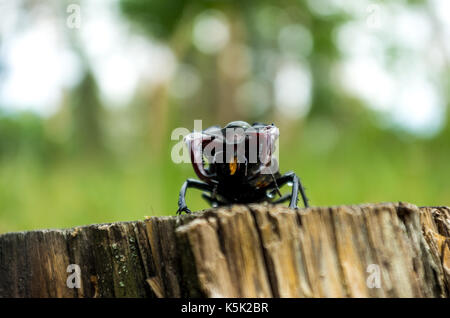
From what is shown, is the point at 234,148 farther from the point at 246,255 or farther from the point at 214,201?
the point at 246,255

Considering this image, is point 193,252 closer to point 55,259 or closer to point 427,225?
point 55,259

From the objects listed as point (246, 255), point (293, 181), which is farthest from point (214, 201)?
point (246, 255)

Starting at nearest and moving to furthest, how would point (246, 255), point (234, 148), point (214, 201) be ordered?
point (246, 255) → point (234, 148) → point (214, 201)

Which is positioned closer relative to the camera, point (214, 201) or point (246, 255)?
point (246, 255)

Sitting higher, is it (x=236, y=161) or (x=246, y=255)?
(x=236, y=161)

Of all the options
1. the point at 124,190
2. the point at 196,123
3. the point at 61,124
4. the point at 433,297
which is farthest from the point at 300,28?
the point at 433,297

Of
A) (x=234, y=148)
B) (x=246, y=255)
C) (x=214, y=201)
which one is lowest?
(x=246, y=255)

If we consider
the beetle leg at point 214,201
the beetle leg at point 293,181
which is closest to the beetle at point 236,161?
the beetle leg at point 293,181
